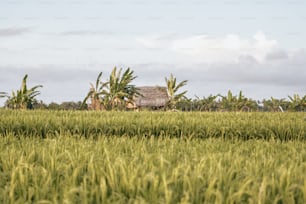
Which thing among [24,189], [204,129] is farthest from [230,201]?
[204,129]

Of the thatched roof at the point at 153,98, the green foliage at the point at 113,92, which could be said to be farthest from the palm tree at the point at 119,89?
the thatched roof at the point at 153,98

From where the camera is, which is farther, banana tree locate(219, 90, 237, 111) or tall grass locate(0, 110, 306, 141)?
banana tree locate(219, 90, 237, 111)

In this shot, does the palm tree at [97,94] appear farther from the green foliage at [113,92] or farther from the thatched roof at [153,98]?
the thatched roof at [153,98]

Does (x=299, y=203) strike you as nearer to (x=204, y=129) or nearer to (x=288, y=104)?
(x=204, y=129)

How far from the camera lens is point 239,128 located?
25.4 feet

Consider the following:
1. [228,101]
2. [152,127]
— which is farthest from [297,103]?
[152,127]

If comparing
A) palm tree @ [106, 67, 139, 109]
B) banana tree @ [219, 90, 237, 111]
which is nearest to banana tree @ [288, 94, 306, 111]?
banana tree @ [219, 90, 237, 111]

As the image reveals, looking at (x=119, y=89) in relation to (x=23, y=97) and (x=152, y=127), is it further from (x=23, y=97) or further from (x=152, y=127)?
(x=152, y=127)

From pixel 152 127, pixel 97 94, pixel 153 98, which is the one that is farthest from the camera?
pixel 153 98

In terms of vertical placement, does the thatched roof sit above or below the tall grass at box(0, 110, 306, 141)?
above

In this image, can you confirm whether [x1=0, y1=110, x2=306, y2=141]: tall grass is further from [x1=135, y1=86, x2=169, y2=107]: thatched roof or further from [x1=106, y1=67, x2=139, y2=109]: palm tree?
[x1=135, y1=86, x2=169, y2=107]: thatched roof

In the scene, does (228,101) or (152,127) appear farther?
(228,101)

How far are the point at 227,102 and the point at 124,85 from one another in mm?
7315

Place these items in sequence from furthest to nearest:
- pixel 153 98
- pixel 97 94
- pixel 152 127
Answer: pixel 153 98 < pixel 97 94 < pixel 152 127
